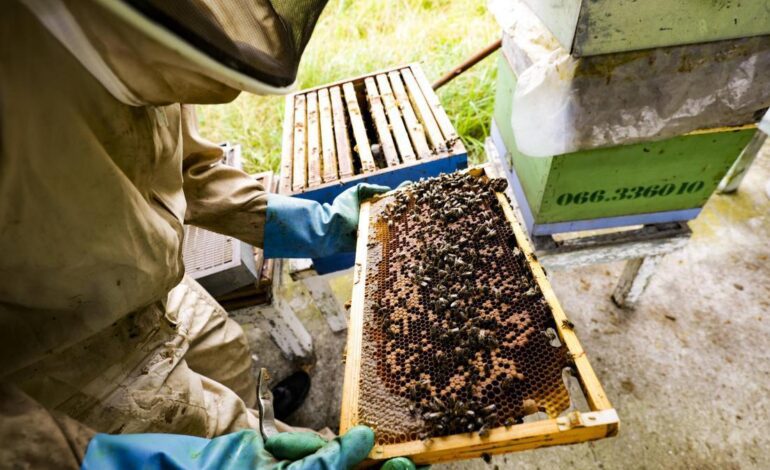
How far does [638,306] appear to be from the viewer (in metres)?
3.00

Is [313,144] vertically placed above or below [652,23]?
below

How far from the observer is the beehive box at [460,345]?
120 cm

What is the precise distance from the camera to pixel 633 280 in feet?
9.07

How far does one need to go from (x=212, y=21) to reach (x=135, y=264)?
780 mm

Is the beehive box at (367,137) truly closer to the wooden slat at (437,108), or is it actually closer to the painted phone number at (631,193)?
the wooden slat at (437,108)

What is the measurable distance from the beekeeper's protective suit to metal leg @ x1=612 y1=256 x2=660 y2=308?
2324mm

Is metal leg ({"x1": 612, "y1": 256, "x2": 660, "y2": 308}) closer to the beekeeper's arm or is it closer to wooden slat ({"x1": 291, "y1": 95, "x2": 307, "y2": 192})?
the beekeeper's arm

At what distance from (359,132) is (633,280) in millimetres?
2224

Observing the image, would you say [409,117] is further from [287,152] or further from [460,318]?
[460,318]

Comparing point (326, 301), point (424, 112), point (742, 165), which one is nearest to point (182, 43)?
point (424, 112)

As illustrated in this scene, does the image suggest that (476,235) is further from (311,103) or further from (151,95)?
(311,103)

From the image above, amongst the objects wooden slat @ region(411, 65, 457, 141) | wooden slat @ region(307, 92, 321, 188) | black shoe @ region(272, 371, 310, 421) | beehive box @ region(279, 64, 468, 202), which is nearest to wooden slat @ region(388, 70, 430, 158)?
beehive box @ region(279, 64, 468, 202)

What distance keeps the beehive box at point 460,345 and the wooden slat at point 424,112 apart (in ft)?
1.79

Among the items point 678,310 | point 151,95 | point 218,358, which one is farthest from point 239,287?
point 678,310
